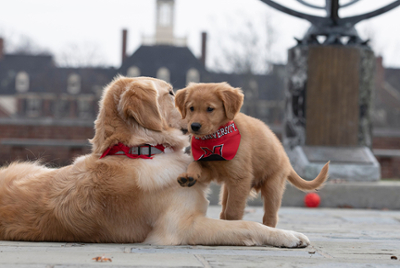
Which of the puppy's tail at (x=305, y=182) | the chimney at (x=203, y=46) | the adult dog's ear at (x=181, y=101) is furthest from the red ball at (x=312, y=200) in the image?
the chimney at (x=203, y=46)

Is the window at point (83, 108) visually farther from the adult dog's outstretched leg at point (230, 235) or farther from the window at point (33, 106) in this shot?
the adult dog's outstretched leg at point (230, 235)

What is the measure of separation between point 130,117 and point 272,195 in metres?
1.43

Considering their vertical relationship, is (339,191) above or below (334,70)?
below

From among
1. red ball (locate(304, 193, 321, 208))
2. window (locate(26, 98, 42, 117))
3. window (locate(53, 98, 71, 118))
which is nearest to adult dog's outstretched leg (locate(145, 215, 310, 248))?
red ball (locate(304, 193, 321, 208))

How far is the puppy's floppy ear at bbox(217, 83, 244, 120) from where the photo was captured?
143 inches

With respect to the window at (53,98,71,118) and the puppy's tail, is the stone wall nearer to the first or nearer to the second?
the puppy's tail

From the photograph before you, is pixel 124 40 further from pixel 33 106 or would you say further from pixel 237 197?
pixel 237 197

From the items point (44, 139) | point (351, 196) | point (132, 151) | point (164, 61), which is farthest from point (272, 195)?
point (164, 61)

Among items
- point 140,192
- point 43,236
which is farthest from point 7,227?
point 140,192

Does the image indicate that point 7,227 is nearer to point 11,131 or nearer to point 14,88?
point 11,131

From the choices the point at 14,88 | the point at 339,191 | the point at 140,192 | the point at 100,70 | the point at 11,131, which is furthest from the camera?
the point at 14,88

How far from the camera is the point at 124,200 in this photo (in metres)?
3.38

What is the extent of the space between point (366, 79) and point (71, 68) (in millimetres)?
49327

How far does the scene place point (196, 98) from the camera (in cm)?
364
